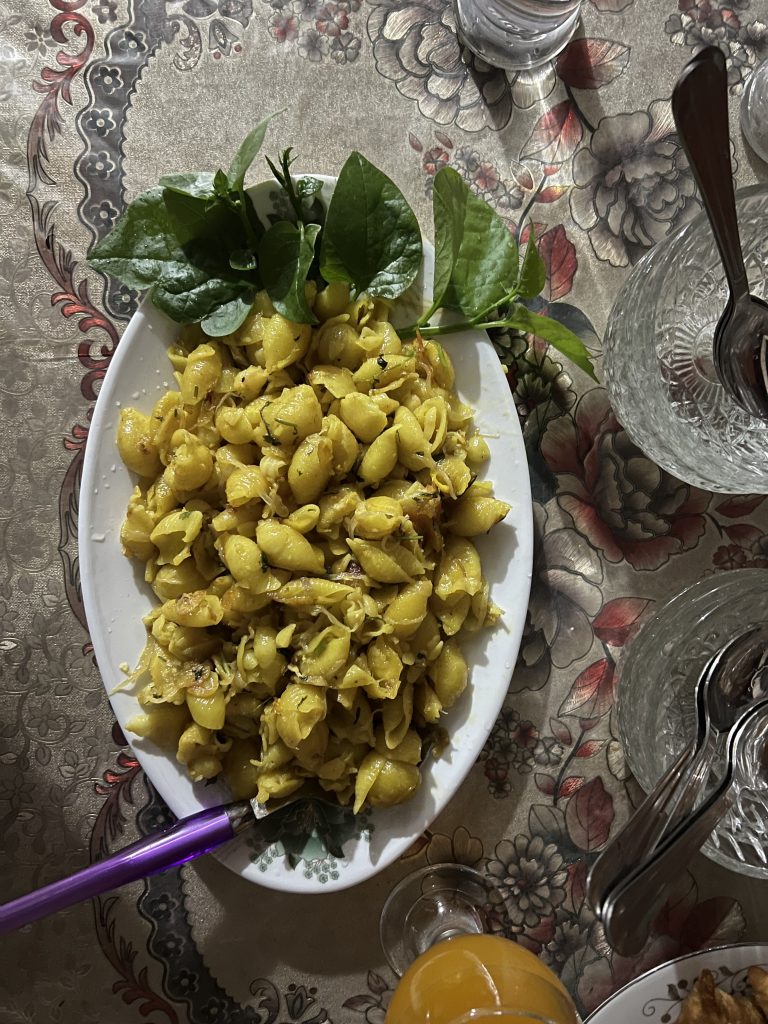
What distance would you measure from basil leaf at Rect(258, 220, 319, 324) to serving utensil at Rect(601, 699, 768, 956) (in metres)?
0.66

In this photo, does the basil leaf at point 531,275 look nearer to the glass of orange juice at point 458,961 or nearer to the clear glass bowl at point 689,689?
the clear glass bowl at point 689,689

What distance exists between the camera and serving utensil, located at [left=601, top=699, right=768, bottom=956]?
79 centimetres

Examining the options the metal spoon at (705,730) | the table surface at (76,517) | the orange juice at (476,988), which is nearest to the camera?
the metal spoon at (705,730)

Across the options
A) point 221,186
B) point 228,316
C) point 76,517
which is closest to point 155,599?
point 76,517

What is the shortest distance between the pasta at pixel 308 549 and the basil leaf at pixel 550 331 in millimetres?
111

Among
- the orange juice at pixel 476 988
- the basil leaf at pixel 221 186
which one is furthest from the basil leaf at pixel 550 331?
the orange juice at pixel 476 988

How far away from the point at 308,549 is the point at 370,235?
1.19 feet

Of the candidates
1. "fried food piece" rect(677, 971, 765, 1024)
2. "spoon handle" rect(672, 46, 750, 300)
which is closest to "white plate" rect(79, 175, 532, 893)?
"spoon handle" rect(672, 46, 750, 300)

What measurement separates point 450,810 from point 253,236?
2.48 ft

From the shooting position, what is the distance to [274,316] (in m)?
0.90

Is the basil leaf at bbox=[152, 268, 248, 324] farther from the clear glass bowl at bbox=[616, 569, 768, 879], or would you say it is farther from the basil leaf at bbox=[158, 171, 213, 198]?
the clear glass bowl at bbox=[616, 569, 768, 879]

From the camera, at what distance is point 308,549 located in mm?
A: 854

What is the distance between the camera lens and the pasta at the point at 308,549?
857mm

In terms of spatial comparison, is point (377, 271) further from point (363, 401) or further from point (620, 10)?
point (620, 10)
